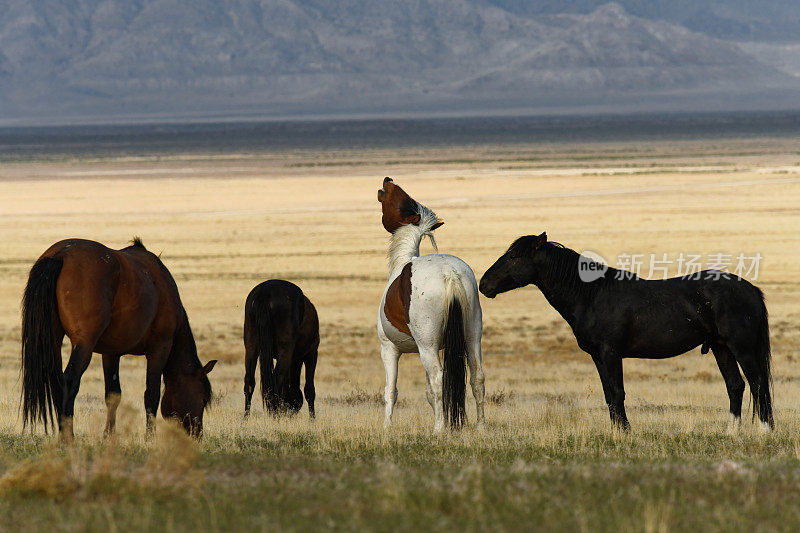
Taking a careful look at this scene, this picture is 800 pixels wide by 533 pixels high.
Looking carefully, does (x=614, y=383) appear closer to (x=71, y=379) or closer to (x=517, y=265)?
(x=517, y=265)

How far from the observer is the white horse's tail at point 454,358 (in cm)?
1084

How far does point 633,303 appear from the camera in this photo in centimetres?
1102

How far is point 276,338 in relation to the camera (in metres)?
13.9

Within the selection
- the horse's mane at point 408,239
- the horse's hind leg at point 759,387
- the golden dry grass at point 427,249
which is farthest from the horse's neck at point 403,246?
the horse's hind leg at point 759,387

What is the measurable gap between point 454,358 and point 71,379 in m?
3.57

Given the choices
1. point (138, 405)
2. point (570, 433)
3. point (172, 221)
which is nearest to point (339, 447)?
point (570, 433)

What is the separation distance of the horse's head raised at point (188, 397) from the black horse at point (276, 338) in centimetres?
302

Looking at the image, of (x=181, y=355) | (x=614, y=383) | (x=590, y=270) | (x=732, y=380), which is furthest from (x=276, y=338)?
(x=732, y=380)

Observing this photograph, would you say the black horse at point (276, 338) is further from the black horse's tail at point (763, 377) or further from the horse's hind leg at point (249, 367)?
the black horse's tail at point (763, 377)

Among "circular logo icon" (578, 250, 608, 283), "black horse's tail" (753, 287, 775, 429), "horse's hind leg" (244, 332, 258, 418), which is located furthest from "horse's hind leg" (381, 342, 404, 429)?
"black horse's tail" (753, 287, 775, 429)

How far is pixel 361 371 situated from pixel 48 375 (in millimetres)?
10254

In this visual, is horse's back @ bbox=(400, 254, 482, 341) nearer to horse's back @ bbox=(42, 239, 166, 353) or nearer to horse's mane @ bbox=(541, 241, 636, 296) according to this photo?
horse's mane @ bbox=(541, 241, 636, 296)

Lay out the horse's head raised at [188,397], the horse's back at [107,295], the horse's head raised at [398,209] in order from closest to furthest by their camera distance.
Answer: the horse's back at [107,295], the horse's head raised at [188,397], the horse's head raised at [398,209]

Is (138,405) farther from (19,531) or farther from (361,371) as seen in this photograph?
(19,531)
